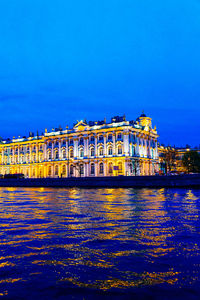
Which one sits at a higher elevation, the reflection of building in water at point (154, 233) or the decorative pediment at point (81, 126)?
the decorative pediment at point (81, 126)

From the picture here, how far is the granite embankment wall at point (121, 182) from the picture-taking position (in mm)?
44344

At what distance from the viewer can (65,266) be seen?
21.1ft

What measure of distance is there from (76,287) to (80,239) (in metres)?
3.65

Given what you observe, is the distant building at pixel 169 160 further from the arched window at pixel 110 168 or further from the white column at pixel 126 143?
the arched window at pixel 110 168

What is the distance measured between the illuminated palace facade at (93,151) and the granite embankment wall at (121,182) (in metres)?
20.7

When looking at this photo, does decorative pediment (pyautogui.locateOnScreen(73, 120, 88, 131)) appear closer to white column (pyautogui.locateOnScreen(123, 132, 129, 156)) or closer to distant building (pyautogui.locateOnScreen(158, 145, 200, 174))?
white column (pyautogui.locateOnScreen(123, 132, 129, 156))

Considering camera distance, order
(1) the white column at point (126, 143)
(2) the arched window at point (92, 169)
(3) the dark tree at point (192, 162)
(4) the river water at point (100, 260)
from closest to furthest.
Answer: (4) the river water at point (100, 260) < (1) the white column at point (126, 143) < (2) the arched window at point (92, 169) < (3) the dark tree at point (192, 162)

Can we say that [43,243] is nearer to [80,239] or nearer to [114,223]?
[80,239]

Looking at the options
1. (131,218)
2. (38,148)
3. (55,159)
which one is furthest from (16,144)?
(131,218)

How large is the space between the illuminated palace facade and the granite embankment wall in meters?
20.7

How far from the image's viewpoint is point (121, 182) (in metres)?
50.5

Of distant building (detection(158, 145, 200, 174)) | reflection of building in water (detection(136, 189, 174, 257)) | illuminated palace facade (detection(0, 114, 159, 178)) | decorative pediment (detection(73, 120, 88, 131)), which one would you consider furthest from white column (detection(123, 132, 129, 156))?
reflection of building in water (detection(136, 189, 174, 257))

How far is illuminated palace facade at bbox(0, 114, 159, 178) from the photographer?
77.2 m

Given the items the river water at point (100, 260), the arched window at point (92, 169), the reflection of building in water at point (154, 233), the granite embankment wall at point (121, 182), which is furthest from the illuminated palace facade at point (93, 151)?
the river water at point (100, 260)
